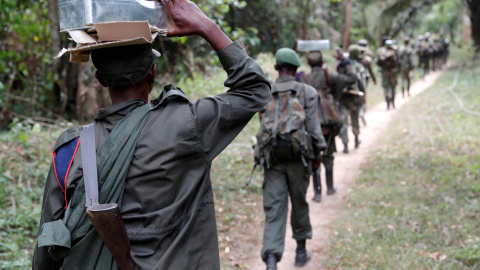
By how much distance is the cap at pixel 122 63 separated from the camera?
1.90 meters

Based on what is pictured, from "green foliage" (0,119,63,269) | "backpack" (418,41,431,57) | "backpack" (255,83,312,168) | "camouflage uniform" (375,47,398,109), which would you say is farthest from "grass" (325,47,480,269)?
"backpack" (418,41,431,57)

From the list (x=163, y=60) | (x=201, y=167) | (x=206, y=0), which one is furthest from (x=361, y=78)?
(x=201, y=167)

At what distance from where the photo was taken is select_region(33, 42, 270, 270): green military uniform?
186cm

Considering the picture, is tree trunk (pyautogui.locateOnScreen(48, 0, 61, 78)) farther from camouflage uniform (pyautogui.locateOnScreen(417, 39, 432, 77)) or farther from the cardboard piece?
camouflage uniform (pyautogui.locateOnScreen(417, 39, 432, 77))

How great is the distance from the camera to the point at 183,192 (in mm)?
1923

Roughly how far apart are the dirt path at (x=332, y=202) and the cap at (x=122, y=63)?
3.60 m

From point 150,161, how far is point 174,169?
0.10 m

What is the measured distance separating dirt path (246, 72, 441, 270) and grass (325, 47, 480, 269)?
0.53 feet

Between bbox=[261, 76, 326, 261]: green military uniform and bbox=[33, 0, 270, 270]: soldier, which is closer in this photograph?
bbox=[33, 0, 270, 270]: soldier

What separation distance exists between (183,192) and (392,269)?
342 centimetres

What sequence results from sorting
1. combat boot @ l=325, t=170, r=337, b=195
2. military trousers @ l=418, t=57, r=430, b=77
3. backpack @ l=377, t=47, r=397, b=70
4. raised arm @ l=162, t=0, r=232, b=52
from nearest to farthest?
raised arm @ l=162, t=0, r=232, b=52, combat boot @ l=325, t=170, r=337, b=195, backpack @ l=377, t=47, r=397, b=70, military trousers @ l=418, t=57, r=430, b=77

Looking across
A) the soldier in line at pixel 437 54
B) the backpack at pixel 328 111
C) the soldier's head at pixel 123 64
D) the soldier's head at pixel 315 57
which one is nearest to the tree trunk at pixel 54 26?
the soldier's head at pixel 315 57

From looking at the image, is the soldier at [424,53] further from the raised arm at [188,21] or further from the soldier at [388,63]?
the raised arm at [188,21]

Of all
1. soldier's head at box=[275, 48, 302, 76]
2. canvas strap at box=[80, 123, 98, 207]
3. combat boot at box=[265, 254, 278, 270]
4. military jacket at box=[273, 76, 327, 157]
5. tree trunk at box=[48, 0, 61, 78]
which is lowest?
combat boot at box=[265, 254, 278, 270]
